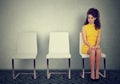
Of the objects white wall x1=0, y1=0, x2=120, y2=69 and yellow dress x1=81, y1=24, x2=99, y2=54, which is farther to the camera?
white wall x1=0, y1=0, x2=120, y2=69

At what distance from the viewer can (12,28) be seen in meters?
5.54

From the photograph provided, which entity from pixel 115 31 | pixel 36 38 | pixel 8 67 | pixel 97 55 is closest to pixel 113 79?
pixel 97 55

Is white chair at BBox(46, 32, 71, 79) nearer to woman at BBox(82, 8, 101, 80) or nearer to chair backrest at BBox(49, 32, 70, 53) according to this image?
chair backrest at BBox(49, 32, 70, 53)

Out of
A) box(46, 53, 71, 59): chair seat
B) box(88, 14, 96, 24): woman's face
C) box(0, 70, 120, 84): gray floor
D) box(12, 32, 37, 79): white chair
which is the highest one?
box(88, 14, 96, 24): woman's face

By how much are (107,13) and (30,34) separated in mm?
1908

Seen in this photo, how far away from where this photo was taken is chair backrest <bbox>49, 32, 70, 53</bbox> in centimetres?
517

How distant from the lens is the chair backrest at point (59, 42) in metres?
5.17

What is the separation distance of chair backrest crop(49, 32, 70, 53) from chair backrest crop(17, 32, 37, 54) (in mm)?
368

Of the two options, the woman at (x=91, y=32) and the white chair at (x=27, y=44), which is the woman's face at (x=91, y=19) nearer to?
the woman at (x=91, y=32)

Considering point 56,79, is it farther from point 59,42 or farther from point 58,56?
point 59,42

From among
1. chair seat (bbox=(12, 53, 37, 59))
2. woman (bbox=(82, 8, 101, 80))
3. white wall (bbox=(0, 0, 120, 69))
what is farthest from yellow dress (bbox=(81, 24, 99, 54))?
chair seat (bbox=(12, 53, 37, 59))

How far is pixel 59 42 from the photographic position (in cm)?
521

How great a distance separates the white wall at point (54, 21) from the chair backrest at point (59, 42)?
0.97 ft

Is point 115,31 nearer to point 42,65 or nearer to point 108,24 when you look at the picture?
point 108,24
